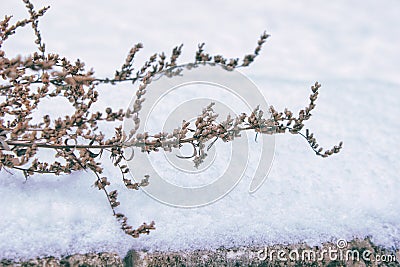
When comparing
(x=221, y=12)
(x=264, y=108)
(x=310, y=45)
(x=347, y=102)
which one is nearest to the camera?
(x=264, y=108)

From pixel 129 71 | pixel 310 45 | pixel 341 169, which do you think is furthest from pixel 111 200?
pixel 310 45

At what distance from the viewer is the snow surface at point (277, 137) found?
61.2 inches

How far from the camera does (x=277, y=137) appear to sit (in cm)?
223

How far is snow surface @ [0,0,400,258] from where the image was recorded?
1.55 m

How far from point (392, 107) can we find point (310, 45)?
1566 mm

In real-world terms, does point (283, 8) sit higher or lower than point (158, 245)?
higher

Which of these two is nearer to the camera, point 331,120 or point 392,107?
point 331,120

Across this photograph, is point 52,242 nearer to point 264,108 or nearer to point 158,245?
point 158,245

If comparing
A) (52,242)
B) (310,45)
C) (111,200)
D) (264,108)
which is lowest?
(52,242)

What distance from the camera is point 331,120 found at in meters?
2.48

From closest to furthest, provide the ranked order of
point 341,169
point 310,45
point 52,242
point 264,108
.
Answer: point 52,242, point 341,169, point 264,108, point 310,45

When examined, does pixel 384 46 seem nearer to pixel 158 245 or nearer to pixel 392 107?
pixel 392 107

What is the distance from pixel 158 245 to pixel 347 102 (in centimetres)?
160

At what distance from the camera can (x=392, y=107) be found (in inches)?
106
